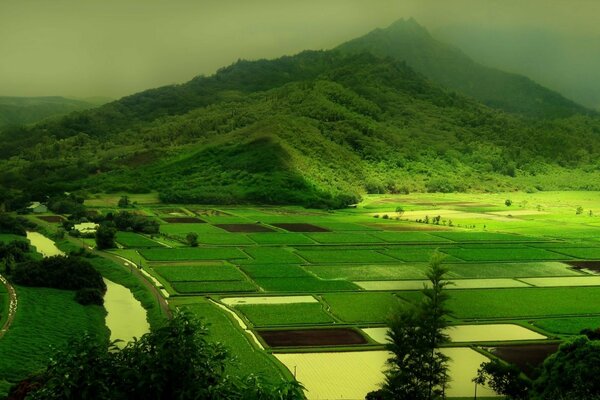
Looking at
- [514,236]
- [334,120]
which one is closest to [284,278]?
[514,236]

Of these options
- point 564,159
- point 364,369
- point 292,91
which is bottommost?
point 364,369

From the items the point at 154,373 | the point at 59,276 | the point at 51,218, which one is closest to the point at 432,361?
the point at 154,373

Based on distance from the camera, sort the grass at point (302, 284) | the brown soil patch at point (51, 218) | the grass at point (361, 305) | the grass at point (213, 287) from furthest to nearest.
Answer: the brown soil patch at point (51, 218)
the grass at point (302, 284)
the grass at point (213, 287)
the grass at point (361, 305)

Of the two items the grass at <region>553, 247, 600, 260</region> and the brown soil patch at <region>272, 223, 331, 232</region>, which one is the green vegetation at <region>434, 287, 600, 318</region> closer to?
the grass at <region>553, 247, 600, 260</region>

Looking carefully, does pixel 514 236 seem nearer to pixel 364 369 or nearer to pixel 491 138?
pixel 364 369

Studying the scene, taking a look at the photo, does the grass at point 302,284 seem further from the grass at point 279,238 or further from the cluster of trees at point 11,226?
the cluster of trees at point 11,226

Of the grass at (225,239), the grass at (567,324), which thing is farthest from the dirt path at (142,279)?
the grass at (567,324)
